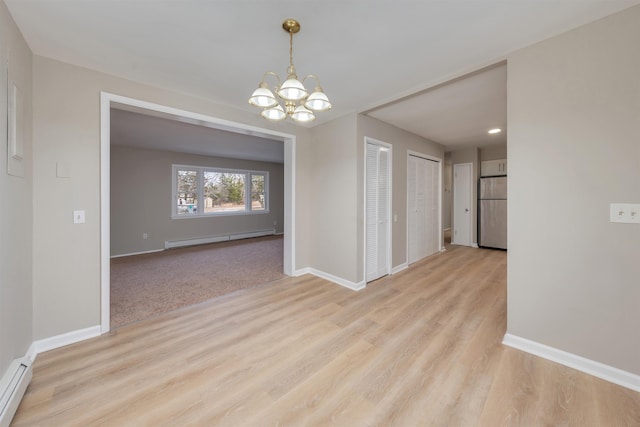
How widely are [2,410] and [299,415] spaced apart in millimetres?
1571

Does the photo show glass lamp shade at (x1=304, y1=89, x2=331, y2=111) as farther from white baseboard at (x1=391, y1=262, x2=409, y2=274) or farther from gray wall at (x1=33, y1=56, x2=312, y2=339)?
white baseboard at (x1=391, y1=262, x2=409, y2=274)

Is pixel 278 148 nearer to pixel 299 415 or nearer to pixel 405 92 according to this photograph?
pixel 405 92

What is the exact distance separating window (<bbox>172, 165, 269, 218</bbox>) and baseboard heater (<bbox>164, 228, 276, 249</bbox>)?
2.15 feet

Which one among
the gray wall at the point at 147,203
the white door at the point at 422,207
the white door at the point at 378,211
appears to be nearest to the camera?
the white door at the point at 378,211

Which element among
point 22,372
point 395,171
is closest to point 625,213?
point 395,171

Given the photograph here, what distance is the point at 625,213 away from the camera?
1614mm

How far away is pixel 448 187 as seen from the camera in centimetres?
755

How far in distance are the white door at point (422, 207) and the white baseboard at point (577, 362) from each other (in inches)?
98.2

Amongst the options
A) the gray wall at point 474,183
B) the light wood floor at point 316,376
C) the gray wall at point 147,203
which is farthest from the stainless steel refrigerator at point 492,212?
the gray wall at point 147,203

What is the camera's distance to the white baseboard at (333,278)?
133 inches

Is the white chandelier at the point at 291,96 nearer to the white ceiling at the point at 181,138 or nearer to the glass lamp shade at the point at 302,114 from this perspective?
the glass lamp shade at the point at 302,114

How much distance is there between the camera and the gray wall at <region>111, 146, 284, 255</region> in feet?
17.8

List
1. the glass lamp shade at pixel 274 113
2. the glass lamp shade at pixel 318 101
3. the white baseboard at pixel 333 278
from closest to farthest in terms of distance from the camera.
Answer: the glass lamp shade at pixel 318 101
the glass lamp shade at pixel 274 113
the white baseboard at pixel 333 278

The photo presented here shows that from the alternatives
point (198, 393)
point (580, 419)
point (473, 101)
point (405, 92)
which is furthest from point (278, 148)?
point (580, 419)
